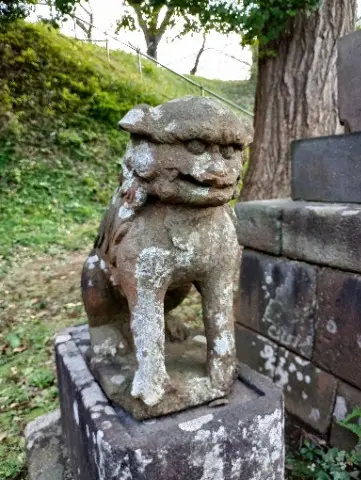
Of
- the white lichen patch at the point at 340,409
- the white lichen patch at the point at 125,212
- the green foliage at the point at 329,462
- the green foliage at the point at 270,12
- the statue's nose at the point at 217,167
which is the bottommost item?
the green foliage at the point at 329,462

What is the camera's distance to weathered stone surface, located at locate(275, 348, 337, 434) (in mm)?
2229

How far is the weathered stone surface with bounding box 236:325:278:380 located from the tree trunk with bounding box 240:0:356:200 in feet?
6.17

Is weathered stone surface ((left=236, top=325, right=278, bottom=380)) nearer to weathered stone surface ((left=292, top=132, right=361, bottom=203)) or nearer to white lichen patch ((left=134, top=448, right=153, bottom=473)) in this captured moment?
weathered stone surface ((left=292, top=132, right=361, bottom=203))

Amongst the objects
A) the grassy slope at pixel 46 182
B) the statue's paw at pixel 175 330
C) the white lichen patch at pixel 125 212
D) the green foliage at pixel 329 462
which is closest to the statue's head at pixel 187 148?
the white lichen patch at pixel 125 212

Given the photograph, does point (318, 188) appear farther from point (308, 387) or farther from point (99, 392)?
point (99, 392)

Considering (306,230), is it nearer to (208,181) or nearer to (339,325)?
(339,325)

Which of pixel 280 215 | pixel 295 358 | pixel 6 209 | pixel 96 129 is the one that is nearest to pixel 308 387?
pixel 295 358

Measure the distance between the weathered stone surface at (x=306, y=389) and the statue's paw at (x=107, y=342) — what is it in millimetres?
1167

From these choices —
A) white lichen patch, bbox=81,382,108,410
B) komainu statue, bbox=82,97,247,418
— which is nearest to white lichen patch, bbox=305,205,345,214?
komainu statue, bbox=82,97,247,418

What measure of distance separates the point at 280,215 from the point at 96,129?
6632mm

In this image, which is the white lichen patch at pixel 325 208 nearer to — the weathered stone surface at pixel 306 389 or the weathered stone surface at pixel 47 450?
the weathered stone surface at pixel 306 389

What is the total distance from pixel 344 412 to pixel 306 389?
25 centimetres

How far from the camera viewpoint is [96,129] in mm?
8328

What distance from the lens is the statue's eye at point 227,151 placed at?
1301 millimetres
